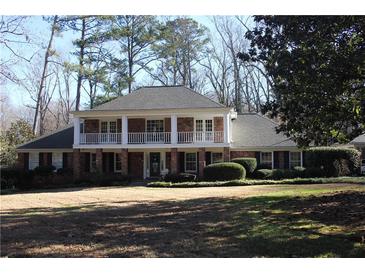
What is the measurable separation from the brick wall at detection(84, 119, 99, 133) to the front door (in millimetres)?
4523

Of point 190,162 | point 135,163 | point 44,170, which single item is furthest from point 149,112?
point 44,170

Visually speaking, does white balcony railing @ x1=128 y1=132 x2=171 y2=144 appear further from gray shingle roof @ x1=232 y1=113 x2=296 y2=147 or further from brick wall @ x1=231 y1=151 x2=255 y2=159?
gray shingle roof @ x1=232 y1=113 x2=296 y2=147

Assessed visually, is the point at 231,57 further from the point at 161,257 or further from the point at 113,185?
the point at 161,257

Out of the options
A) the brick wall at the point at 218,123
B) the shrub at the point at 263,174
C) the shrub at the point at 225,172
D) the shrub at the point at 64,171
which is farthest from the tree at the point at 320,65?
the shrub at the point at 64,171

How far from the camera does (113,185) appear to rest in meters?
28.8

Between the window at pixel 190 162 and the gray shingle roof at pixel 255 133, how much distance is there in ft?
9.97

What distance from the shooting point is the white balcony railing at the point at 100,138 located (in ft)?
109

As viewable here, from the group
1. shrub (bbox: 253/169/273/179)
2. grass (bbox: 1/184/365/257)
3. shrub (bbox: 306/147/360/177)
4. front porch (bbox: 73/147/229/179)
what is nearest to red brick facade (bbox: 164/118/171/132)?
front porch (bbox: 73/147/229/179)

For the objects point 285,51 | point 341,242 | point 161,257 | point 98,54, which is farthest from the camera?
point 98,54

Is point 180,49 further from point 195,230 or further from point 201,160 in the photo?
point 195,230

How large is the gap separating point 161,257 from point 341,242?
331 centimetres

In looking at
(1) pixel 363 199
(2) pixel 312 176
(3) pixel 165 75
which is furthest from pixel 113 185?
(3) pixel 165 75

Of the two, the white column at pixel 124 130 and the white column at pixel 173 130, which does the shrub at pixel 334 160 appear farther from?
the white column at pixel 124 130

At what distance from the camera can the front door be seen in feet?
111
